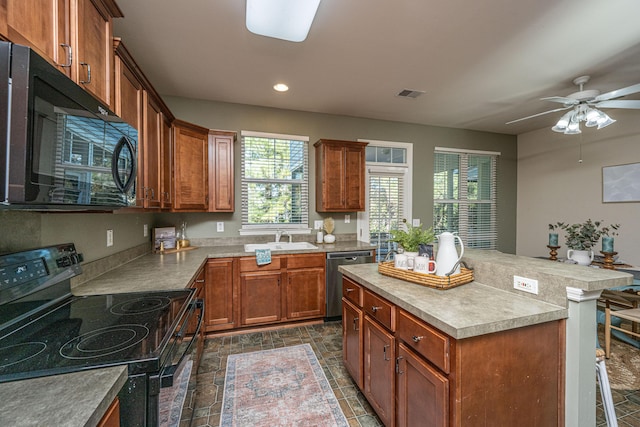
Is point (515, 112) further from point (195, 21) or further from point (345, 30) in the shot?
A: point (195, 21)

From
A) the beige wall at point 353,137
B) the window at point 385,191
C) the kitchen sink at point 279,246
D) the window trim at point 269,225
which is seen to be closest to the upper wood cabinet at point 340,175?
the window trim at point 269,225

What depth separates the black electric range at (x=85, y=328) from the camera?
2.92ft

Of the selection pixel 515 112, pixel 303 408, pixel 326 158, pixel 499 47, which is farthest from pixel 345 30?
pixel 515 112

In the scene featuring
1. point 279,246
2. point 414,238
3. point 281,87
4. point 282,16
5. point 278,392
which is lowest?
point 278,392

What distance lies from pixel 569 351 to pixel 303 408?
1.58m

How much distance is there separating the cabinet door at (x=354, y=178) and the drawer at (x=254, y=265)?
3.96 ft

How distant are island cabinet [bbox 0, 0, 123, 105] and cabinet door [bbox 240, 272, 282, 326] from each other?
2100mm

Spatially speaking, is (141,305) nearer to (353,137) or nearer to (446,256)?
(446,256)

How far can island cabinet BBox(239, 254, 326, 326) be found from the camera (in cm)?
301

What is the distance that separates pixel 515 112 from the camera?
3855 mm

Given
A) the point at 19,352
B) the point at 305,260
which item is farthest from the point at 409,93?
the point at 19,352

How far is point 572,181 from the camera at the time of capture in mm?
4168

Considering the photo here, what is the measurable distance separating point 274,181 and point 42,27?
279 cm

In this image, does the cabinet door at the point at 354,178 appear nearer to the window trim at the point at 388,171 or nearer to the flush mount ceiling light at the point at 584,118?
the window trim at the point at 388,171
